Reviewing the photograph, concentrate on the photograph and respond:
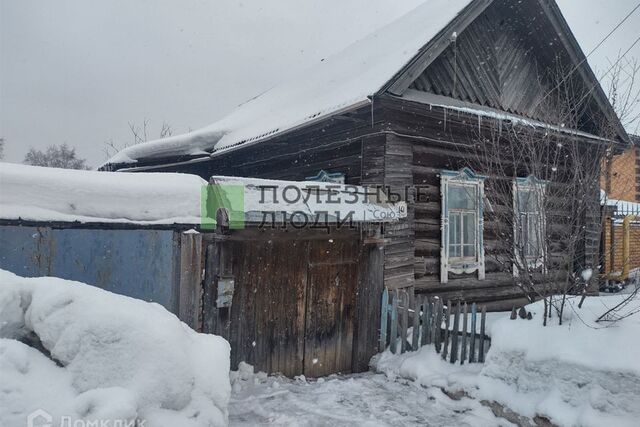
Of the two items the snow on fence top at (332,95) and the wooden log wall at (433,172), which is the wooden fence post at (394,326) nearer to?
the wooden log wall at (433,172)

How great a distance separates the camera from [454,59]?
7188 millimetres

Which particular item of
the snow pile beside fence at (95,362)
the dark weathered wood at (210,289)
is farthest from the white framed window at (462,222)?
the snow pile beside fence at (95,362)

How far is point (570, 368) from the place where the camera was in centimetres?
369

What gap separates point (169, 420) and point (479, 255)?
654 cm

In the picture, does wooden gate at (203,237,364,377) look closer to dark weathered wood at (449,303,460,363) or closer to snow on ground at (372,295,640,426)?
dark weathered wood at (449,303,460,363)

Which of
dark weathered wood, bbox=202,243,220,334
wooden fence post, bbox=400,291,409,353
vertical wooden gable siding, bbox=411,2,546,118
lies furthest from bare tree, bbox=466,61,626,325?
dark weathered wood, bbox=202,243,220,334

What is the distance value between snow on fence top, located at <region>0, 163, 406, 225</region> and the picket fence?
138 centimetres

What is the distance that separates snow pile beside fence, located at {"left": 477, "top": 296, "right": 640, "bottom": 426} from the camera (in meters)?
3.42

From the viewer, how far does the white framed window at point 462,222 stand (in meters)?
7.01

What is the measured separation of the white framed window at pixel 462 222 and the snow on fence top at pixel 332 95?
2212 millimetres

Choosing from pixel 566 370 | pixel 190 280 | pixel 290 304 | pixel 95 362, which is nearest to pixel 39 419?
pixel 95 362

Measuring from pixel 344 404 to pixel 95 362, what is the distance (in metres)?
3.10

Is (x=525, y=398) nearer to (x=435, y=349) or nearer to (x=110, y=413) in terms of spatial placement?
(x=435, y=349)

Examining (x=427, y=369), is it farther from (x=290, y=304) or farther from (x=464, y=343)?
(x=290, y=304)
